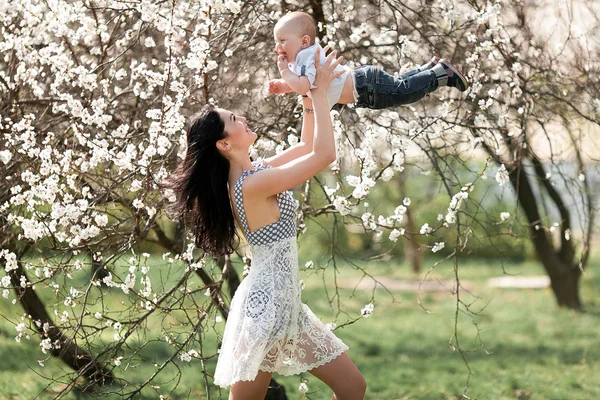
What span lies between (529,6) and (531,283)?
231 inches

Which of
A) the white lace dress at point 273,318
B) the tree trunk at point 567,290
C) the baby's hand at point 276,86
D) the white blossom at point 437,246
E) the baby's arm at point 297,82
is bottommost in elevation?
the tree trunk at point 567,290

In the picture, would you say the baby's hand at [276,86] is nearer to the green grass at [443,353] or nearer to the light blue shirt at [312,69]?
the light blue shirt at [312,69]

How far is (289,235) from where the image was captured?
3.34 meters

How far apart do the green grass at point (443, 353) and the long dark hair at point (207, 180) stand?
1034 mm

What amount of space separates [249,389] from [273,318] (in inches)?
10.8

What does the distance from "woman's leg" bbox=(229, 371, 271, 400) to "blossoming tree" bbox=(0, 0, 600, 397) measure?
2.95 feet

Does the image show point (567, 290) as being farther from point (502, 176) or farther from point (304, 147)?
point (304, 147)

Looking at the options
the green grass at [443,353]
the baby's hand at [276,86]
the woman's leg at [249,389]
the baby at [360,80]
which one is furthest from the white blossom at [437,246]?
the woman's leg at [249,389]

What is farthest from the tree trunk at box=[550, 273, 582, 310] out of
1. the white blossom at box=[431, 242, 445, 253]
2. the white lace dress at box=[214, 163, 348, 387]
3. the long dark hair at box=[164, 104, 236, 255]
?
the long dark hair at box=[164, 104, 236, 255]

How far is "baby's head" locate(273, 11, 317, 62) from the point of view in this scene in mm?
3480

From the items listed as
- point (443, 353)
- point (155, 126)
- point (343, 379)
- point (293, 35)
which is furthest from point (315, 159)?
point (443, 353)

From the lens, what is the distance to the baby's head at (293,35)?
348cm

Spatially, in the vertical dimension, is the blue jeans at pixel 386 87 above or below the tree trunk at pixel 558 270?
above

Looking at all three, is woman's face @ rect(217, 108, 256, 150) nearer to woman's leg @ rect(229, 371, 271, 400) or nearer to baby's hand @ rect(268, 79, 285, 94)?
baby's hand @ rect(268, 79, 285, 94)
